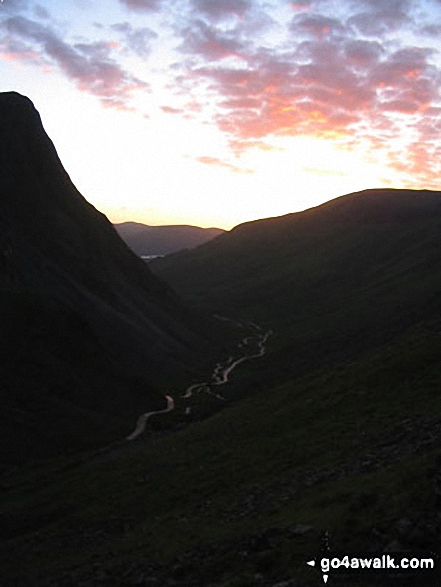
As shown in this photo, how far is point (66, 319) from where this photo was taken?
8006cm

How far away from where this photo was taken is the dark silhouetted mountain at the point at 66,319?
64062 mm

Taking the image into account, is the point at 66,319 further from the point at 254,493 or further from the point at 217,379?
the point at 254,493

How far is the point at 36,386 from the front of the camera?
220 ft

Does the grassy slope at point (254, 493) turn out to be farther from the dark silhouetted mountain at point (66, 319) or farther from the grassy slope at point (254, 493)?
the dark silhouetted mountain at point (66, 319)

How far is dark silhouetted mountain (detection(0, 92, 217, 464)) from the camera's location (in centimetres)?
6406

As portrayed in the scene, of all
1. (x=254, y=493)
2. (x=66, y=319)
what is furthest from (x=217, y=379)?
(x=254, y=493)

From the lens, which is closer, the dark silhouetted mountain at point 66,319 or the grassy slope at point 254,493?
the grassy slope at point 254,493

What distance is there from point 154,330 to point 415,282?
8381 centimetres

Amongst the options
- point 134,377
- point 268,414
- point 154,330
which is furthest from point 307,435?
point 154,330

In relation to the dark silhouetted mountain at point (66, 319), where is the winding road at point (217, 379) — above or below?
below

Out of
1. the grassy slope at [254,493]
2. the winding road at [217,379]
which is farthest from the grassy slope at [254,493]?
the winding road at [217,379]

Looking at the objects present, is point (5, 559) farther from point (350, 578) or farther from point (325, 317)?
point (325, 317)

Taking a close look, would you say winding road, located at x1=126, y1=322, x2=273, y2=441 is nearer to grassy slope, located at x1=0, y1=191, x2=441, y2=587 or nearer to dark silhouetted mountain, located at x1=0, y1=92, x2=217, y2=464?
dark silhouetted mountain, located at x1=0, y1=92, x2=217, y2=464

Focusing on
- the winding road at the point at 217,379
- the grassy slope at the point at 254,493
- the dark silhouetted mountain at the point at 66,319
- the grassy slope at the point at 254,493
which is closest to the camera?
the grassy slope at the point at 254,493
